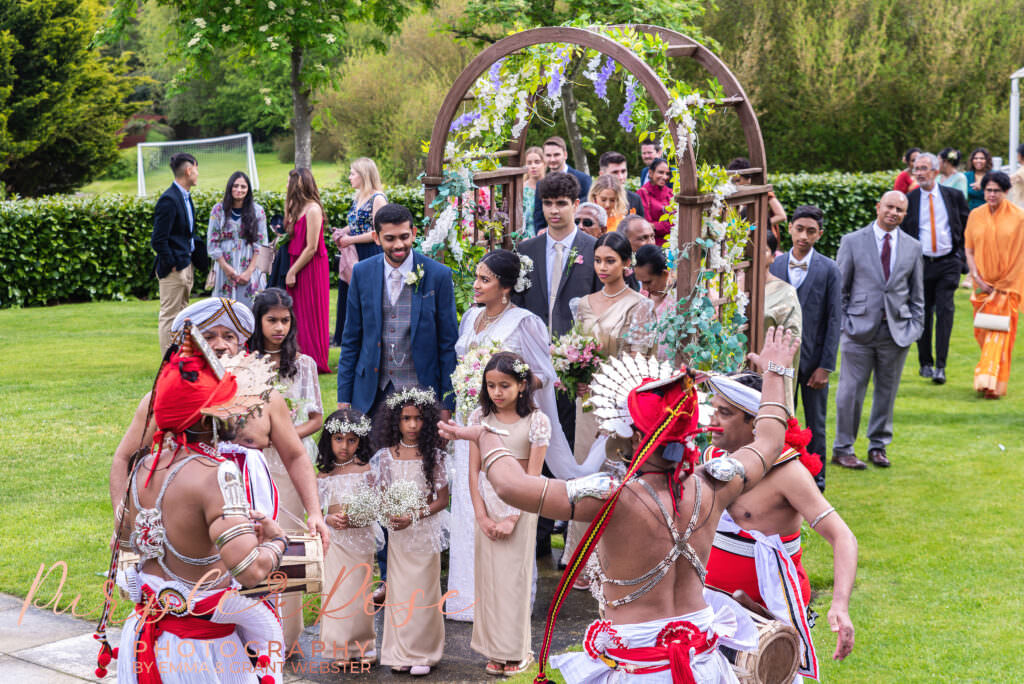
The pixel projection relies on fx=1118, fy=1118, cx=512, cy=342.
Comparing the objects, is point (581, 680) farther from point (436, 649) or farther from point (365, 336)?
point (365, 336)

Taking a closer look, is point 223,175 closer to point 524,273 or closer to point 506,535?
point 524,273

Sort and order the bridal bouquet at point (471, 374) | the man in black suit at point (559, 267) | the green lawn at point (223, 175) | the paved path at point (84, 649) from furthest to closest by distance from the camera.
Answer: the green lawn at point (223, 175) → the man in black suit at point (559, 267) → the bridal bouquet at point (471, 374) → the paved path at point (84, 649)

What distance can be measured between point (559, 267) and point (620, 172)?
13.3 feet

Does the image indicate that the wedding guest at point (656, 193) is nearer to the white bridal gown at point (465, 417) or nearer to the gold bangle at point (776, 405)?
the white bridal gown at point (465, 417)

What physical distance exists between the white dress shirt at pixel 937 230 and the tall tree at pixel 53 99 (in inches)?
815

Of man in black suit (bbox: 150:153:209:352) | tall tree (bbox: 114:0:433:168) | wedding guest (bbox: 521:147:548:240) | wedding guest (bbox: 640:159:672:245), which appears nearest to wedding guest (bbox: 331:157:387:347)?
wedding guest (bbox: 521:147:548:240)

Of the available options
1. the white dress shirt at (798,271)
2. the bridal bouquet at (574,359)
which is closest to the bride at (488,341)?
the bridal bouquet at (574,359)

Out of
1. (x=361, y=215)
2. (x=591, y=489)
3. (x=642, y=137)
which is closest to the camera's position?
(x=591, y=489)

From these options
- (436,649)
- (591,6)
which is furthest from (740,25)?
(436,649)

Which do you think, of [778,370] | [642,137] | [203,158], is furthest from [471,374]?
[203,158]

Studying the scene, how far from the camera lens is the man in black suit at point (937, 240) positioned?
11.9 metres

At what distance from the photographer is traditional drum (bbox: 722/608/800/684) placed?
392 cm

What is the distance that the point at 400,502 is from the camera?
5.55 m

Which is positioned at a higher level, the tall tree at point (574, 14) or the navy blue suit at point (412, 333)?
the tall tree at point (574, 14)
